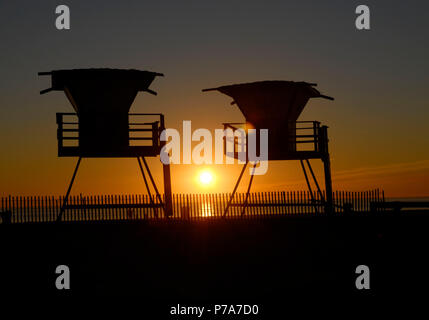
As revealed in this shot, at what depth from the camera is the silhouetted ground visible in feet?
99.0

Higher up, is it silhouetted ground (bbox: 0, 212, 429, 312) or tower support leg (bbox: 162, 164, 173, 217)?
tower support leg (bbox: 162, 164, 173, 217)

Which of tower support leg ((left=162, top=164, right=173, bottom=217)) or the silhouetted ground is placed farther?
tower support leg ((left=162, top=164, right=173, bottom=217))

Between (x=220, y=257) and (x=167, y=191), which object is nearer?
(x=220, y=257)

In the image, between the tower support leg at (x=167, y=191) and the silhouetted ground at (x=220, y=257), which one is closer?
the silhouetted ground at (x=220, y=257)

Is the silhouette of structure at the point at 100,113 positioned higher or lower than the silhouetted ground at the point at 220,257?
higher

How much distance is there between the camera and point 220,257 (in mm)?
32625

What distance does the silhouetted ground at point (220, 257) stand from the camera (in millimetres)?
30172

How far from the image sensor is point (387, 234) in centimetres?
3328

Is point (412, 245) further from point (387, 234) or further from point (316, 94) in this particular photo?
point (316, 94)

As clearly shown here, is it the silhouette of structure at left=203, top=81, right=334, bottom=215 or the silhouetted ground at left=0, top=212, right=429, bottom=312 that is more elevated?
the silhouette of structure at left=203, top=81, right=334, bottom=215

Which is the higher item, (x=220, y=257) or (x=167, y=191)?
(x=167, y=191)

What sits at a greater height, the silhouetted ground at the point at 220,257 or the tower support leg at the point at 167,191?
the tower support leg at the point at 167,191
